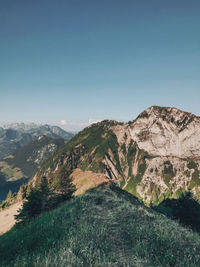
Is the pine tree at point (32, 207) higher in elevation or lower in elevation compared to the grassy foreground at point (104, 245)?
lower

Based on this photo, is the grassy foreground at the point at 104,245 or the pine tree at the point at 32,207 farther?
the pine tree at the point at 32,207

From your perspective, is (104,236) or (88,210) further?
(88,210)

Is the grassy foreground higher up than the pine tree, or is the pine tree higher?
the grassy foreground

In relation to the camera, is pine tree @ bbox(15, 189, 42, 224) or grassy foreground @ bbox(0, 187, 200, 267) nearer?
grassy foreground @ bbox(0, 187, 200, 267)

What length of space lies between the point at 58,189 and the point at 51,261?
107ft

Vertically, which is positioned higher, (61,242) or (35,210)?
(61,242)

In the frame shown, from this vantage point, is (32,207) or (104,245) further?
(32,207)

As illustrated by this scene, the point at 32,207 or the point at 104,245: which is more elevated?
the point at 104,245

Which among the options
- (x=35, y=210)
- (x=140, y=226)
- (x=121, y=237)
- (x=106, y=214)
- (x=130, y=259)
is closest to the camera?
(x=130, y=259)

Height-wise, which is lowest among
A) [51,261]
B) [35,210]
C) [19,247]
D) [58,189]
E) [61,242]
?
[35,210]

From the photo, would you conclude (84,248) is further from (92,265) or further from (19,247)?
(19,247)

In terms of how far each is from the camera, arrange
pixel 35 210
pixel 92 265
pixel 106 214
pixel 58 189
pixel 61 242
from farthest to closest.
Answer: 1. pixel 58 189
2. pixel 35 210
3. pixel 106 214
4. pixel 61 242
5. pixel 92 265

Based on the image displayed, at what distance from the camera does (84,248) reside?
26.5 feet

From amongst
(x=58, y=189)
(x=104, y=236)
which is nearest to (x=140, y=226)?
(x=104, y=236)
